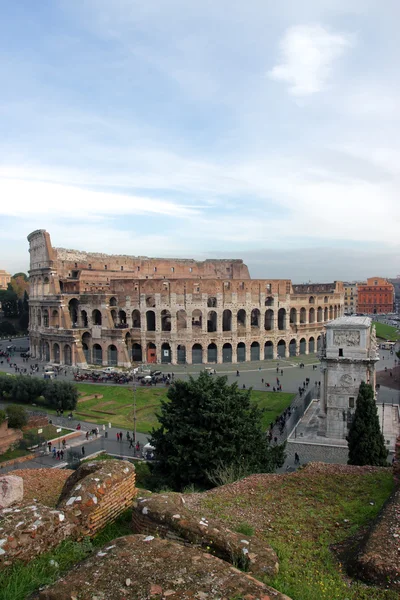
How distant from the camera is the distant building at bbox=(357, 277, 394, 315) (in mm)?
122250

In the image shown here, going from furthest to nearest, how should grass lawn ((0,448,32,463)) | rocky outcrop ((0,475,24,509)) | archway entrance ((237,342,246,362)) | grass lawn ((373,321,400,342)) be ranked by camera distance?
grass lawn ((373,321,400,342)) < archway entrance ((237,342,246,362)) < grass lawn ((0,448,32,463)) < rocky outcrop ((0,475,24,509))

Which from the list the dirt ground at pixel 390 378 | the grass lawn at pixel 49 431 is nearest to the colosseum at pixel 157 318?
the dirt ground at pixel 390 378

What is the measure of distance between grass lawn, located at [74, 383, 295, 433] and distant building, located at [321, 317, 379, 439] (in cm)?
415

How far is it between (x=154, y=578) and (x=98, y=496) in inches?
106

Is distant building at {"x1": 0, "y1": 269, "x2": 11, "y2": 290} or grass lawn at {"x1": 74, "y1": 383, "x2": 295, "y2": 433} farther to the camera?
distant building at {"x1": 0, "y1": 269, "x2": 11, "y2": 290}

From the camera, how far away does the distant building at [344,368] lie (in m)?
24.7

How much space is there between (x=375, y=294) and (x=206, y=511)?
406ft

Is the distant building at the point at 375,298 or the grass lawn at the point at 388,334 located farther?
the distant building at the point at 375,298

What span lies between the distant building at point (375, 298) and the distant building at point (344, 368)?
10352 cm

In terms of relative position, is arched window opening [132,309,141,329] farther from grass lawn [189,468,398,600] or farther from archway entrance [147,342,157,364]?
grass lawn [189,468,398,600]

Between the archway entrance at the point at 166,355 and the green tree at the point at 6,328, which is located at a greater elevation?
the green tree at the point at 6,328

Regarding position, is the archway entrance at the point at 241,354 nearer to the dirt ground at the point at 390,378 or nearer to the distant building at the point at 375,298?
the dirt ground at the point at 390,378

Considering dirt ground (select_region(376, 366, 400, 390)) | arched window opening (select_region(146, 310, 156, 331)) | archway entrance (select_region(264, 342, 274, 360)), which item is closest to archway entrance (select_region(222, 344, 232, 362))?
archway entrance (select_region(264, 342, 274, 360))

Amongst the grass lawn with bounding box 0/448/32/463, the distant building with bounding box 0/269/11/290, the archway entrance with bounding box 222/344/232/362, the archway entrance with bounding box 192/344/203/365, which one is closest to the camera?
the grass lawn with bounding box 0/448/32/463
